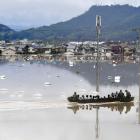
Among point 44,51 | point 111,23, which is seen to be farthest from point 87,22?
point 44,51

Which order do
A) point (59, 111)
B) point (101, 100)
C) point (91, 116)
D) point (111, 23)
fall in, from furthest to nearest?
point (111, 23) < point (101, 100) < point (59, 111) < point (91, 116)

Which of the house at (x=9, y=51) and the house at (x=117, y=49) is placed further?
the house at (x=9, y=51)

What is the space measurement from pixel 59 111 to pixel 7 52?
79428 mm

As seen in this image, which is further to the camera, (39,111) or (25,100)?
(25,100)

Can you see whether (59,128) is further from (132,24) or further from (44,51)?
(132,24)

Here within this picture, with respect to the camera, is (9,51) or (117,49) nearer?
(117,49)

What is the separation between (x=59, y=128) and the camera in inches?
836

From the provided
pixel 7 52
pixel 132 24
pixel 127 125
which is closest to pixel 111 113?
pixel 127 125

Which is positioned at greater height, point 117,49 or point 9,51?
point 117,49

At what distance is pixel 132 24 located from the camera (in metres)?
174

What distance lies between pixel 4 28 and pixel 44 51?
96052mm

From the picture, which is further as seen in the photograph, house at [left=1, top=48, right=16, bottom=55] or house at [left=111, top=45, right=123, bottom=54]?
house at [left=1, top=48, right=16, bottom=55]

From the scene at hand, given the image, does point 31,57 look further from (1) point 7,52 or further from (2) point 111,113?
(2) point 111,113

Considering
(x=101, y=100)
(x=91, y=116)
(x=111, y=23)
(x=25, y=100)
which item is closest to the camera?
(x=91, y=116)
